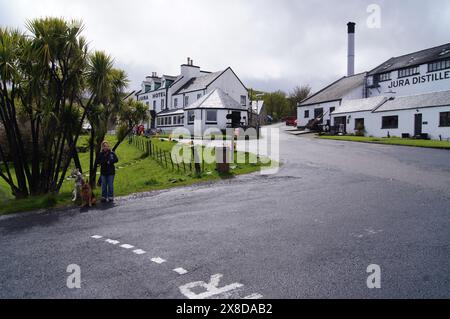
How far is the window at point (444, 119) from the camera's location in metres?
29.8

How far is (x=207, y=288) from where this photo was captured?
192 inches

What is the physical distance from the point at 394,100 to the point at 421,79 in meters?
5.15

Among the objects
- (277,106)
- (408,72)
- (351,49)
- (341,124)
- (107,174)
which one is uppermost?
(351,49)

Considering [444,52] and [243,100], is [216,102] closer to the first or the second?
[243,100]

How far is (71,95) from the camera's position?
46.4 ft

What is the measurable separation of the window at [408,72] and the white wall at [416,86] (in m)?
0.42

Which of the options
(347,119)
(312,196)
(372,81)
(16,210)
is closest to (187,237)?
(312,196)

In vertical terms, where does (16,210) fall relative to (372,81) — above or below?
below

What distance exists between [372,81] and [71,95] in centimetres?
4137

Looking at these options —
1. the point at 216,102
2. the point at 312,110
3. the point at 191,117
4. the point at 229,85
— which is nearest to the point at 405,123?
the point at 312,110

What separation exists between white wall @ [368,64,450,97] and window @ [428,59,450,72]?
366mm

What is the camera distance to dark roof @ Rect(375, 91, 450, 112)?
31.3 meters
